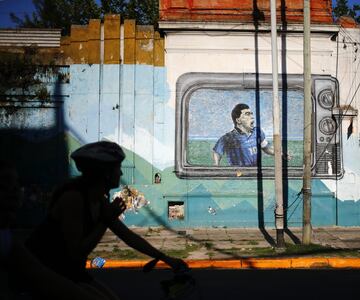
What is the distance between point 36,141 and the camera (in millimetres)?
14133

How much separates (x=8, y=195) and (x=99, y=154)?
59 centimetres

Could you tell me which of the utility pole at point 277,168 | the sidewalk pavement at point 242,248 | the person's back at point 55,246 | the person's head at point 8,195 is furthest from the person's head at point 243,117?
the person's head at point 8,195

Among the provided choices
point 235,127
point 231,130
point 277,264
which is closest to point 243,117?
point 235,127

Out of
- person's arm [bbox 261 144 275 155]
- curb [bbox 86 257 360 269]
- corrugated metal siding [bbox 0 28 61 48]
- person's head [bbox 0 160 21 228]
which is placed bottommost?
curb [bbox 86 257 360 269]

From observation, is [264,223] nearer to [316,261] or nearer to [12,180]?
[316,261]

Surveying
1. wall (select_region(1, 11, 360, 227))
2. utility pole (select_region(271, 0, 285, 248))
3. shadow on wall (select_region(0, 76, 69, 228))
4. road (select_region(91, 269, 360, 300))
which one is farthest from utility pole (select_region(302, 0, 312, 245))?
shadow on wall (select_region(0, 76, 69, 228))

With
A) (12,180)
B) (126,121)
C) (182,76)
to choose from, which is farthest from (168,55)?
(12,180)

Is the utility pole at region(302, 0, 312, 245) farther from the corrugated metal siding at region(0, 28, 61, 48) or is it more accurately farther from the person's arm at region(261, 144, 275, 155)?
the corrugated metal siding at region(0, 28, 61, 48)

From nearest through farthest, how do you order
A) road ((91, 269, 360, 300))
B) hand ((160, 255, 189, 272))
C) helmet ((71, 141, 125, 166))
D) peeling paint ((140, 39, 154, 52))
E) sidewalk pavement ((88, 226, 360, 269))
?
helmet ((71, 141, 125, 166)), hand ((160, 255, 189, 272)), road ((91, 269, 360, 300)), sidewalk pavement ((88, 226, 360, 269)), peeling paint ((140, 39, 154, 52))

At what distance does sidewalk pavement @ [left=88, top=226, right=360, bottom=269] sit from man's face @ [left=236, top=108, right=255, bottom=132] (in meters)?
2.87

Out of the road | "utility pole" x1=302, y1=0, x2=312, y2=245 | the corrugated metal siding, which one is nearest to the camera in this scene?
the road

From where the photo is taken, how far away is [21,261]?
6.91ft

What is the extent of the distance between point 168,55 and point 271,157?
4.15 meters

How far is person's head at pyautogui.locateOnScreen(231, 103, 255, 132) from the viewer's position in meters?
14.1
